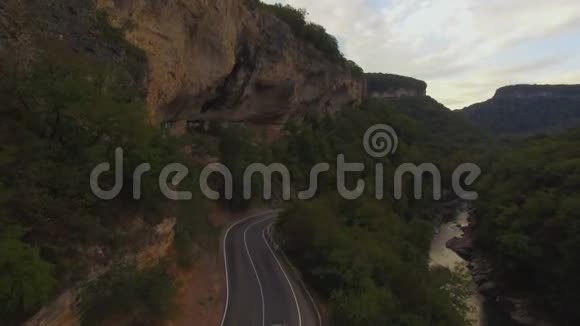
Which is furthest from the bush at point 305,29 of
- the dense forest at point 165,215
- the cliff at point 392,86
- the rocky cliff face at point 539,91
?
the rocky cliff face at point 539,91

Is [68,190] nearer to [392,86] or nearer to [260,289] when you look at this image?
[260,289]

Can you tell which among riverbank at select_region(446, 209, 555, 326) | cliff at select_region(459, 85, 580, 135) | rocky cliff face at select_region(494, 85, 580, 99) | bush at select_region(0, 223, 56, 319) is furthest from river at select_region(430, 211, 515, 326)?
rocky cliff face at select_region(494, 85, 580, 99)

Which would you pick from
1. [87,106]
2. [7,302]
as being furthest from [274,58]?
[7,302]

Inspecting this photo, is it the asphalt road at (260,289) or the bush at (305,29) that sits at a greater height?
the bush at (305,29)

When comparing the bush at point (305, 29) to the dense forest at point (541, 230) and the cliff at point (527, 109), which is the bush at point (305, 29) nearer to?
the dense forest at point (541, 230)

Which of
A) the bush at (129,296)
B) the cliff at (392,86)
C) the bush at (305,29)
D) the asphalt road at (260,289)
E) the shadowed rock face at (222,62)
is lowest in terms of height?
the asphalt road at (260,289)

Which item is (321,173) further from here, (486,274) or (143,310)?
(143,310)
